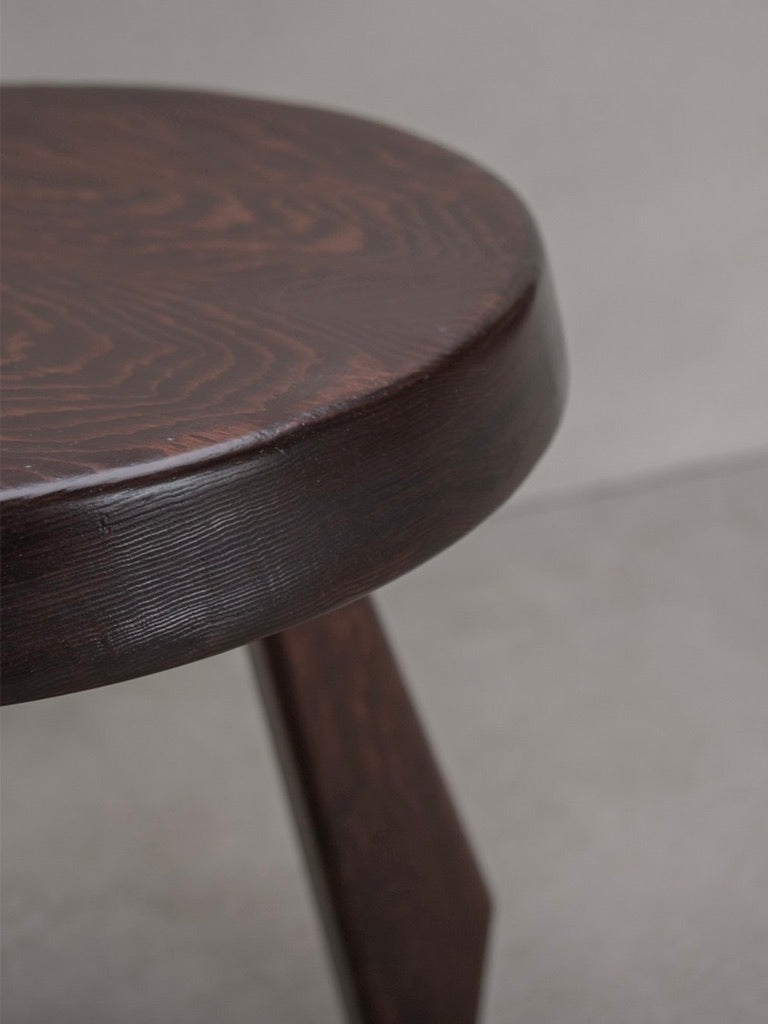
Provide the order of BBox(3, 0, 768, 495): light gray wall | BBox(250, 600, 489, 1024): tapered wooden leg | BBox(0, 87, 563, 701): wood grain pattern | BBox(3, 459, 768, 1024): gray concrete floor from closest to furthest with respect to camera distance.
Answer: BBox(0, 87, 563, 701): wood grain pattern < BBox(250, 600, 489, 1024): tapered wooden leg < BBox(3, 459, 768, 1024): gray concrete floor < BBox(3, 0, 768, 495): light gray wall

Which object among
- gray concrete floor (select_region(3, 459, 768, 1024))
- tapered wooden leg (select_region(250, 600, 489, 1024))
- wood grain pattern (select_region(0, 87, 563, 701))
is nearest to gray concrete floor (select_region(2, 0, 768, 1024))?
gray concrete floor (select_region(3, 459, 768, 1024))

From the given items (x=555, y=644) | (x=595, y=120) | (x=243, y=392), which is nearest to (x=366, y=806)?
(x=243, y=392)

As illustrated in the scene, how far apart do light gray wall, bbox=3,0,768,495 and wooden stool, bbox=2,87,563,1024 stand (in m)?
0.44

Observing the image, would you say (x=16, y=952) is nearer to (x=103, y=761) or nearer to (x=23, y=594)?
(x=103, y=761)

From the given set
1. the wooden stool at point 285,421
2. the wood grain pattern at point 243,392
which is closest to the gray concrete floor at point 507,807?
the wooden stool at point 285,421

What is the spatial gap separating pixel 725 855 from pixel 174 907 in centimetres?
38

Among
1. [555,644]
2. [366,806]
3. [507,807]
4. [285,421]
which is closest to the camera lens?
[285,421]

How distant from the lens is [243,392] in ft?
1.20

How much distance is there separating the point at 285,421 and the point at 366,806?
1.04 ft

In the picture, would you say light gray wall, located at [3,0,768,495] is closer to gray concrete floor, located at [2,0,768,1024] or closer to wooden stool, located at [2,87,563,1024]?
gray concrete floor, located at [2,0,768,1024]

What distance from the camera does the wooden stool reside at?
12.8 inches

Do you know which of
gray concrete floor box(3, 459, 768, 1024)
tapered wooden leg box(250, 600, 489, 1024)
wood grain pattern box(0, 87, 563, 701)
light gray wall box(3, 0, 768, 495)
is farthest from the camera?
light gray wall box(3, 0, 768, 495)

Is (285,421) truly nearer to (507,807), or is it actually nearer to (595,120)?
(507,807)

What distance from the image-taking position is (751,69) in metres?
1.25
